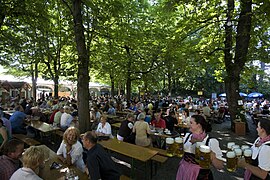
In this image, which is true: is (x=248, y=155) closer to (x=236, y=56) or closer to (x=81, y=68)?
(x=81, y=68)

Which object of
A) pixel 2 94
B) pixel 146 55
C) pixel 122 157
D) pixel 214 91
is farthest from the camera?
pixel 214 91

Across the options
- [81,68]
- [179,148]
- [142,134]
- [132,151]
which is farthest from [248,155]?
[81,68]

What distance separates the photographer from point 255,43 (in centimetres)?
1034

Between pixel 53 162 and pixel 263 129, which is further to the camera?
pixel 53 162

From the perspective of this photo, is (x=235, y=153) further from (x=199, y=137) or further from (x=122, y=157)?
(x=122, y=157)

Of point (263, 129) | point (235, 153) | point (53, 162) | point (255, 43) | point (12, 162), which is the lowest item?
point (53, 162)

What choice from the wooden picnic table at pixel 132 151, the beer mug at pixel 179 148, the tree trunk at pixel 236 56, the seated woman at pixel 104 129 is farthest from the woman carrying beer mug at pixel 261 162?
the tree trunk at pixel 236 56

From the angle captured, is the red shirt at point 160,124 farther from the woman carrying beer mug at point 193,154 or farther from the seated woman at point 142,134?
the woman carrying beer mug at point 193,154

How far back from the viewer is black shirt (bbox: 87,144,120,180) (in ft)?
8.34

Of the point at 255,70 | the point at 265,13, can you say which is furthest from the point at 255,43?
the point at 265,13

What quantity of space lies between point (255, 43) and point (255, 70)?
2388 millimetres

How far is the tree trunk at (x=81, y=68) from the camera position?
6284 millimetres

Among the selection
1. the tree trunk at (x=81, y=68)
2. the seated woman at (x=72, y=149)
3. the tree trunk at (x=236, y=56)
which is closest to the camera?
the seated woman at (x=72, y=149)

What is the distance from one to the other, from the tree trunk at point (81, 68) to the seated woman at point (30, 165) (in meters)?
3.97
